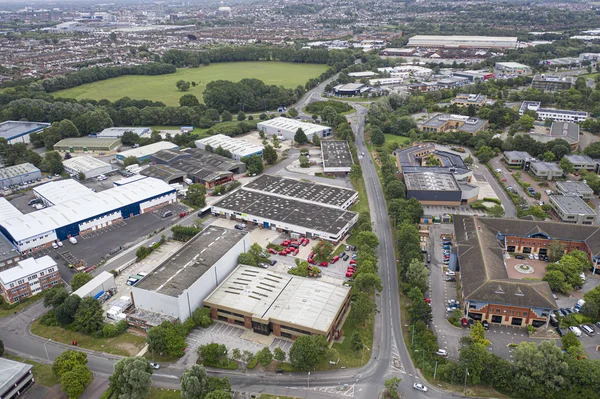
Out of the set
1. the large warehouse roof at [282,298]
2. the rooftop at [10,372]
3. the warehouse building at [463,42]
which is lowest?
the rooftop at [10,372]

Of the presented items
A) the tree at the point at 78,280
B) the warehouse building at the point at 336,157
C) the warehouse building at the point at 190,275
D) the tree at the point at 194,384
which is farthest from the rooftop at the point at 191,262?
the warehouse building at the point at 336,157

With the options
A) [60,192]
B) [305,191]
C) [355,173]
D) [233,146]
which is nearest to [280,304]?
[305,191]

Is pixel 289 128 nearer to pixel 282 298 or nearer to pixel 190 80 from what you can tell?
pixel 282 298

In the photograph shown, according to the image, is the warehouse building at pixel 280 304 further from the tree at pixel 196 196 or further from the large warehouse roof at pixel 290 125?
the large warehouse roof at pixel 290 125

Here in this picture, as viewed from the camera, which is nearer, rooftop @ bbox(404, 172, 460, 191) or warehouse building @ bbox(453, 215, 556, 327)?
warehouse building @ bbox(453, 215, 556, 327)

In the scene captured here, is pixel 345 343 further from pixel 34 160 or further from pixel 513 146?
pixel 34 160

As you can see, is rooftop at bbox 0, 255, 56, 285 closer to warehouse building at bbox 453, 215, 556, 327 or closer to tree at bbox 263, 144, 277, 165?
tree at bbox 263, 144, 277, 165

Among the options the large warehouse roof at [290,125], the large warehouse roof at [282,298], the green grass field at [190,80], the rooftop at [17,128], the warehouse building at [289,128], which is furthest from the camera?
the green grass field at [190,80]

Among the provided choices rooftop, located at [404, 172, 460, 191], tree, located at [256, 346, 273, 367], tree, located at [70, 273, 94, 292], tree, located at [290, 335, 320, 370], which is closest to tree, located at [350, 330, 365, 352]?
tree, located at [290, 335, 320, 370]
